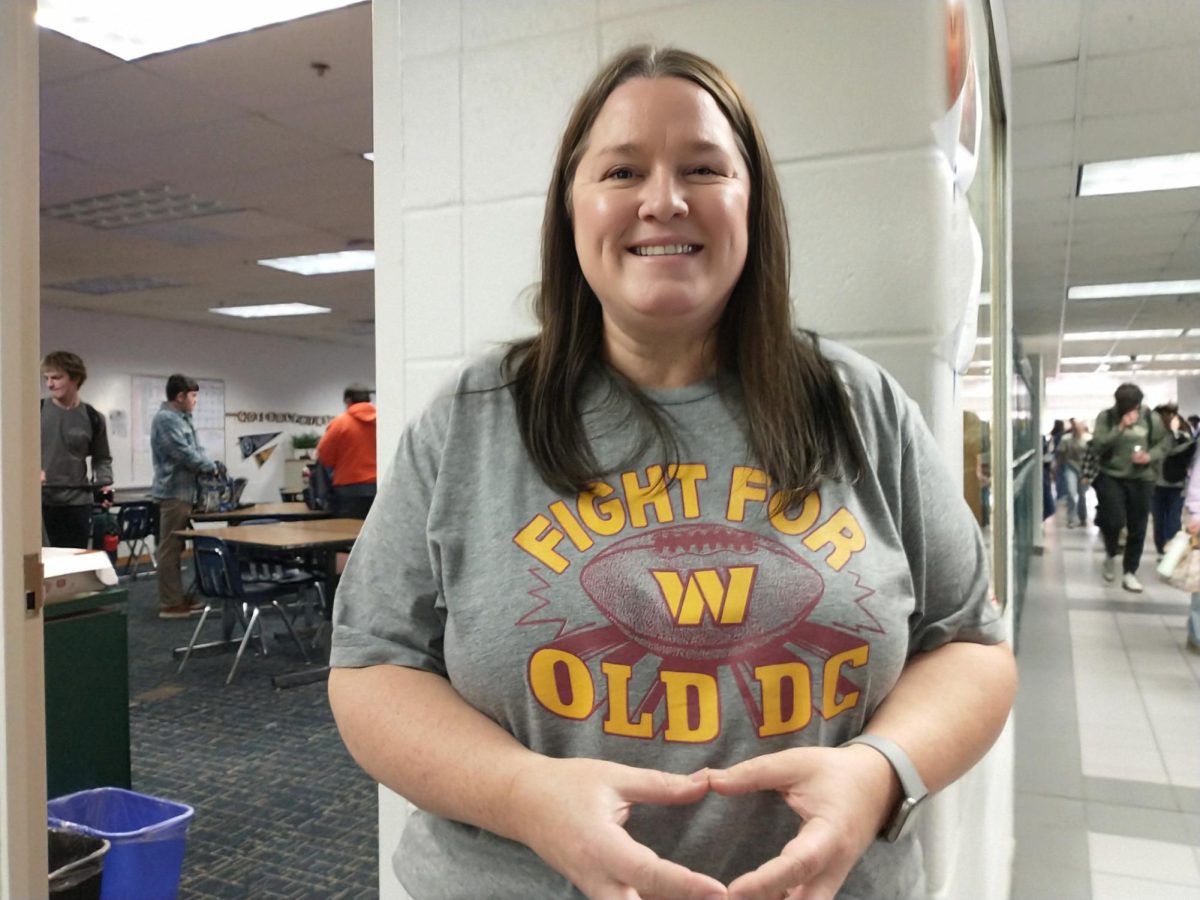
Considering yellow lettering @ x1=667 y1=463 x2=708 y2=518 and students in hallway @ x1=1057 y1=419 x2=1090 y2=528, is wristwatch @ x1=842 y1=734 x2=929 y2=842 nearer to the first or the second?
yellow lettering @ x1=667 y1=463 x2=708 y2=518

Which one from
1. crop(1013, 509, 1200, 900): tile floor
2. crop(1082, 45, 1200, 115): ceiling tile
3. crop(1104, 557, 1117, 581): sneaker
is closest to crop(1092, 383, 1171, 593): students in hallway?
crop(1104, 557, 1117, 581): sneaker

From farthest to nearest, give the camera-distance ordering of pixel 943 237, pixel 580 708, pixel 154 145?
pixel 154 145, pixel 943 237, pixel 580 708

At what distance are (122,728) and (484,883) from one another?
6.76 feet

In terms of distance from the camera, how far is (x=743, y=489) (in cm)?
87

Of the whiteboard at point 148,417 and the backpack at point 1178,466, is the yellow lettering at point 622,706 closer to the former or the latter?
the backpack at point 1178,466

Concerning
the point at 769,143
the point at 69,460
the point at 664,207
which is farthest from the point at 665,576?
the point at 69,460

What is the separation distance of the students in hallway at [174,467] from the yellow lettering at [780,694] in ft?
18.7

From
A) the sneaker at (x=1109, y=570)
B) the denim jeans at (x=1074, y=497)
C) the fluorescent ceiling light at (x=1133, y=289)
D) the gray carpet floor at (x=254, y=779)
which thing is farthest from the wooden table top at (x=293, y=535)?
the denim jeans at (x=1074, y=497)

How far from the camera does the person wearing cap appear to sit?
5.27 m

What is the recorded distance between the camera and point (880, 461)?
2.98 ft

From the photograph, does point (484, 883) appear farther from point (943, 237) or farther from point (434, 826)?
point (943, 237)

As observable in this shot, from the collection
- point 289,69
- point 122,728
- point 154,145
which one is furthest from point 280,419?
point 122,728

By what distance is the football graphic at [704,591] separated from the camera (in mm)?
816

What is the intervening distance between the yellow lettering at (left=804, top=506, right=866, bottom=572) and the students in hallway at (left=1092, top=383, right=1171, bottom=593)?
23.6ft
